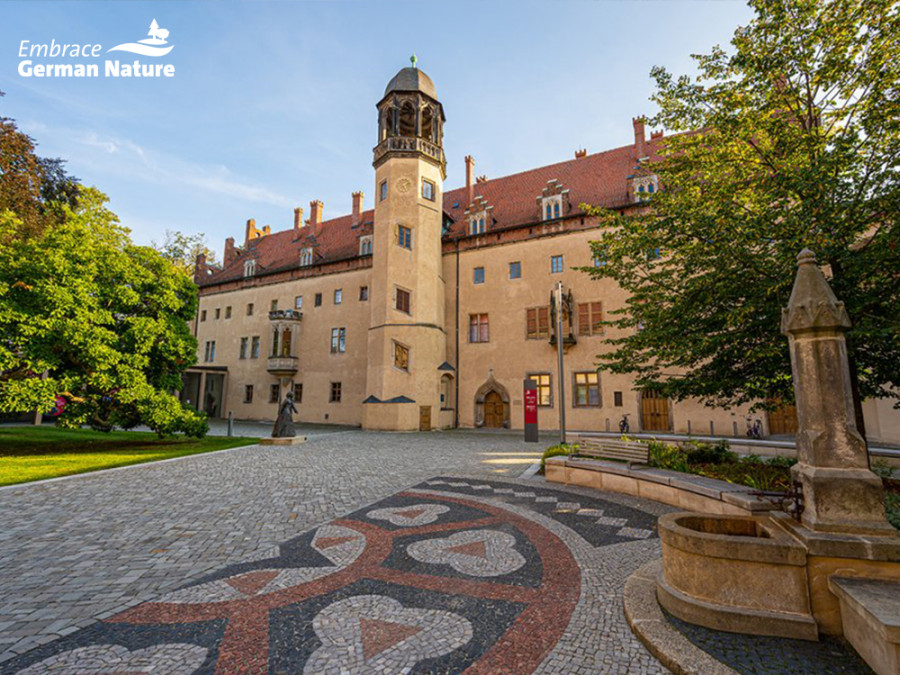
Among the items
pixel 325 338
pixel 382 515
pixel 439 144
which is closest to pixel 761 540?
pixel 382 515

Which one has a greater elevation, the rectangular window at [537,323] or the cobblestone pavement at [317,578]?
the rectangular window at [537,323]

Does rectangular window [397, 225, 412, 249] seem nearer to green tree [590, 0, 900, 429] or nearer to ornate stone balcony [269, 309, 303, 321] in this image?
ornate stone balcony [269, 309, 303, 321]

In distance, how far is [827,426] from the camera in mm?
3564

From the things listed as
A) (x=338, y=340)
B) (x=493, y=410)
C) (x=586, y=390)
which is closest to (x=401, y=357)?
(x=493, y=410)

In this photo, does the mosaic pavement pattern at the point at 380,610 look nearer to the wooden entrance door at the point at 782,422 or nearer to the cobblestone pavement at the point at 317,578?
the cobblestone pavement at the point at 317,578

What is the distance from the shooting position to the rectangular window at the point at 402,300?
2548 centimetres

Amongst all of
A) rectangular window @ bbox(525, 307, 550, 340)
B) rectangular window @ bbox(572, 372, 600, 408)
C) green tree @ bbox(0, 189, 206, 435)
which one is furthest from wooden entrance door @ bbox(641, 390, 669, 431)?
green tree @ bbox(0, 189, 206, 435)

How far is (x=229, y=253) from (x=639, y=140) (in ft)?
127

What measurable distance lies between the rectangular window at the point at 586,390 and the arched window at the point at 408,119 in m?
19.8

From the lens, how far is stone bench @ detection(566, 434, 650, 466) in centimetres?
861

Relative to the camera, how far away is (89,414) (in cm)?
1349

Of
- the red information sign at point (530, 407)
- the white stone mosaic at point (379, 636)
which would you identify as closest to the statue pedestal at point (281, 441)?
the red information sign at point (530, 407)

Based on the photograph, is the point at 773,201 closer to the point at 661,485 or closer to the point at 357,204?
the point at 661,485

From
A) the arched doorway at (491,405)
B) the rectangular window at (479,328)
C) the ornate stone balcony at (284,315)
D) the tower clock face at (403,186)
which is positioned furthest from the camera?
the ornate stone balcony at (284,315)
